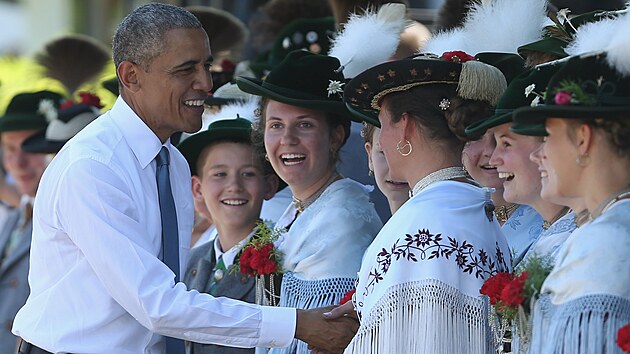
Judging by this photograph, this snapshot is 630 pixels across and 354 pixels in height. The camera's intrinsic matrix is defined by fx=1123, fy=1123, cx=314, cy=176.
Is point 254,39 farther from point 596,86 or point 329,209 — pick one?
point 596,86

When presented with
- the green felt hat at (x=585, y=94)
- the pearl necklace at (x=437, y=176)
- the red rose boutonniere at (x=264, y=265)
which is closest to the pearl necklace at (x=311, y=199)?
the red rose boutonniere at (x=264, y=265)

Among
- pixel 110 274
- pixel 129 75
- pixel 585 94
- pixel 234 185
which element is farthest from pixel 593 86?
pixel 234 185

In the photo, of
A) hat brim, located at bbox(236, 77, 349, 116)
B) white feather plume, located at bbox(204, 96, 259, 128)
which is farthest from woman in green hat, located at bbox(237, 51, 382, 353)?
white feather plume, located at bbox(204, 96, 259, 128)

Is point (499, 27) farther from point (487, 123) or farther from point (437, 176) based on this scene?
point (487, 123)

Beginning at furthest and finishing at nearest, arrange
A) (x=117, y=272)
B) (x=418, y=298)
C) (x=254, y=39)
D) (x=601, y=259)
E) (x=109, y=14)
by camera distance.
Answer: (x=109, y=14) < (x=254, y=39) < (x=117, y=272) < (x=418, y=298) < (x=601, y=259)

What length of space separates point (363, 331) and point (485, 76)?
40.0 inches

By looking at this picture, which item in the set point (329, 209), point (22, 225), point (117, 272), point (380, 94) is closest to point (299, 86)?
point (329, 209)

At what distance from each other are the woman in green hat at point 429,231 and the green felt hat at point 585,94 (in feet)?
2.33

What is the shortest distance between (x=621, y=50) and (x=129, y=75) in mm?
2143

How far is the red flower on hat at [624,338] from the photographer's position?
2.88 metres

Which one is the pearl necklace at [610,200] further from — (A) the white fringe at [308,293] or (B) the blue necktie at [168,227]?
(B) the blue necktie at [168,227]

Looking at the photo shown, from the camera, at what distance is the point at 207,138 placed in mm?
5625

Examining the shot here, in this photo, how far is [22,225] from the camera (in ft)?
25.8

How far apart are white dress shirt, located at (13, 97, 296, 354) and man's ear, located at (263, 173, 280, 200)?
3.97 feet
